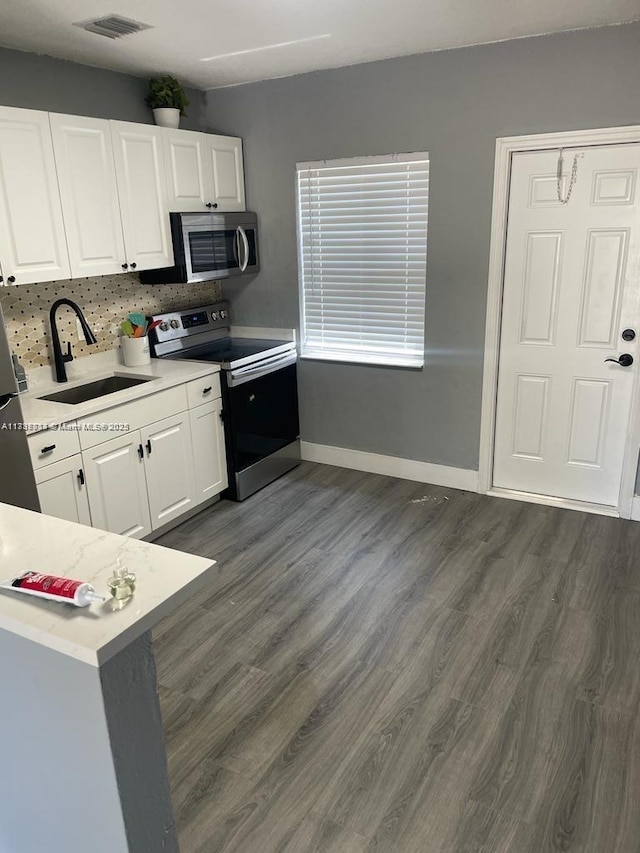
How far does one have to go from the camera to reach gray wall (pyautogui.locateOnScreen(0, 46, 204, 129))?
305 cm

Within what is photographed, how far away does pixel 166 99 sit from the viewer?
3641 mm

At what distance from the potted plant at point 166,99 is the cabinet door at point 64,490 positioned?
2109mm

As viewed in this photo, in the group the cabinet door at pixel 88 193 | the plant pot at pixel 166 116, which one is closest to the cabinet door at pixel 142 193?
the cabinet door at pixel 88 193

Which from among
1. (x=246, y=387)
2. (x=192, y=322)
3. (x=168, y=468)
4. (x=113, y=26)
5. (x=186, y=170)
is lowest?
(x=168, y=468)

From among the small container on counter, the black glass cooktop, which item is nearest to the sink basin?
the black glass cooktop

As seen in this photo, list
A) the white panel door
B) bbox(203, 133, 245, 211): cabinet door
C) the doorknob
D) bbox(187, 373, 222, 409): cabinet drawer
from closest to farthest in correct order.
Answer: the white panel door → the doorknob → bbox(187, 373, 222, 409): cabinet drawer → bbox(203, 133, 245, 211): cabinet door

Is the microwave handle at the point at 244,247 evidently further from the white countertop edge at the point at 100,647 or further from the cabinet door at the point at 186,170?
the white countertop edge at the point at 100,647

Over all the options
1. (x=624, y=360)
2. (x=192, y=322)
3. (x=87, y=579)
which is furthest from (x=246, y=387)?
(x=87, y=579)

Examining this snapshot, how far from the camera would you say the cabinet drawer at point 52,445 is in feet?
8.79

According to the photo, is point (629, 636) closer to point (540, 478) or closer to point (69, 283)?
point (540, 478)

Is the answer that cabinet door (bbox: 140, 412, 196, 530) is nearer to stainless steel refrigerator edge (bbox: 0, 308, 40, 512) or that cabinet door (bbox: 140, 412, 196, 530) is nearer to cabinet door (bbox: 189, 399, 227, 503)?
cabinet door (bbox: 189, 399, 227, 503)

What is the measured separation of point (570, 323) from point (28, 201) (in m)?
2.85

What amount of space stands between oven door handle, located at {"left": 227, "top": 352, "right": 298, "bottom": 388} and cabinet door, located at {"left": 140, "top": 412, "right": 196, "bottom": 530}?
379 millimetres

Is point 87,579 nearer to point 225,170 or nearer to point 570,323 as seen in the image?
point 570,323
